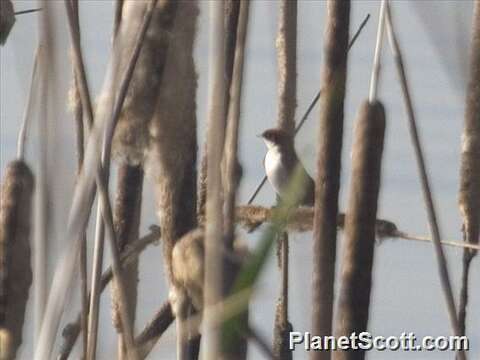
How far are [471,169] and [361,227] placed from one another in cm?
49

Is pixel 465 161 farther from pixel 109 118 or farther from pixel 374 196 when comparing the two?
pixel 109 118

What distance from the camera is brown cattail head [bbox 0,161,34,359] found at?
1653 mm

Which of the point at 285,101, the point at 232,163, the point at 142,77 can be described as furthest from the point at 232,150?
the point at 285,101

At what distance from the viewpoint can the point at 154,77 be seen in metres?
1.66

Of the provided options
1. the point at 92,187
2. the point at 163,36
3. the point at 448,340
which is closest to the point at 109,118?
the point at 92,187

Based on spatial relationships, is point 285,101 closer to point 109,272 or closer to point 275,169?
point 109,272

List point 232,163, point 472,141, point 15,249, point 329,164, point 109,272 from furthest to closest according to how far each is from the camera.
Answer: point 472,141
point 109,272
point 329,164
point 15,249
point 232,163

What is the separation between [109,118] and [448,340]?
0.93m

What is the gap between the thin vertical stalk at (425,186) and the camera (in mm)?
1779

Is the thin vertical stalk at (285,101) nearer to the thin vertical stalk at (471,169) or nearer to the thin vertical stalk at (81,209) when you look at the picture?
Result: the thin vertical stalk at (471,169)

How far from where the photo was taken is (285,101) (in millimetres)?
2438

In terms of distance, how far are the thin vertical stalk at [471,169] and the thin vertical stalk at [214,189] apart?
799mm

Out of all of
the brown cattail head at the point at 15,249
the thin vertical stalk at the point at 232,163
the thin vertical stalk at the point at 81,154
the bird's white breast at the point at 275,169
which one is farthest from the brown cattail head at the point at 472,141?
the bird's white breast at the point at 275,169

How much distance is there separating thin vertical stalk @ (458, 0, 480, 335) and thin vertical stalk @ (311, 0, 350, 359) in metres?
0.33
